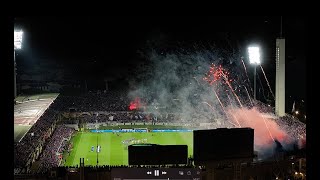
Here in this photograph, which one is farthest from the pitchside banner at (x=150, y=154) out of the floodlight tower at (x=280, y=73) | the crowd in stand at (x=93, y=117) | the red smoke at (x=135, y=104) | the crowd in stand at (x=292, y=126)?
the red smoke at (x=135, y=104)

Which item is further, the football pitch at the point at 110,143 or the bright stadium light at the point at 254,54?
the bright stadium light at the point at 254,54

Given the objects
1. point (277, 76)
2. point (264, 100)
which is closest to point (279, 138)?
point (277, 76)

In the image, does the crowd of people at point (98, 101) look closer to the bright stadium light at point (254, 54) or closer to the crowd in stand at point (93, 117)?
the crowd in stand at point (93, 117)

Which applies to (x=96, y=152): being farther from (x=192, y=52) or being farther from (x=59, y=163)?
(x=192, y=52)

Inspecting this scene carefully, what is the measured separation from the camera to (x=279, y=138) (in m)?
10.2

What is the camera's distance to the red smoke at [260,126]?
33.4 ft

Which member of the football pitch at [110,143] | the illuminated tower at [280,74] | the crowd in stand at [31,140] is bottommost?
the football pitch at [110,143]

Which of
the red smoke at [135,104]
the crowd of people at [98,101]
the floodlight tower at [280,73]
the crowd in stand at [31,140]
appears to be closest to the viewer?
the crowd in stand at [31,140]

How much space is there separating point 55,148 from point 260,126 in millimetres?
5708

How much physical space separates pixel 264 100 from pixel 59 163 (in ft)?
24.0

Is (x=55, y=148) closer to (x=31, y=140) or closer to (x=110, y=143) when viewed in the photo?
(x=31, y=140)

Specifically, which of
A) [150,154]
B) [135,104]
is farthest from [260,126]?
[150,154]

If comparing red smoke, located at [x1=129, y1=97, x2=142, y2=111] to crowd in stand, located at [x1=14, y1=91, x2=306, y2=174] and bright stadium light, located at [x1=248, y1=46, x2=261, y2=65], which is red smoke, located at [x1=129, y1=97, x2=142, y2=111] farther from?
bright stadium light, located at [x1=248, y1=46, x2=261, y2=65]

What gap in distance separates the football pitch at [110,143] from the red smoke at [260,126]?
1760 mm
